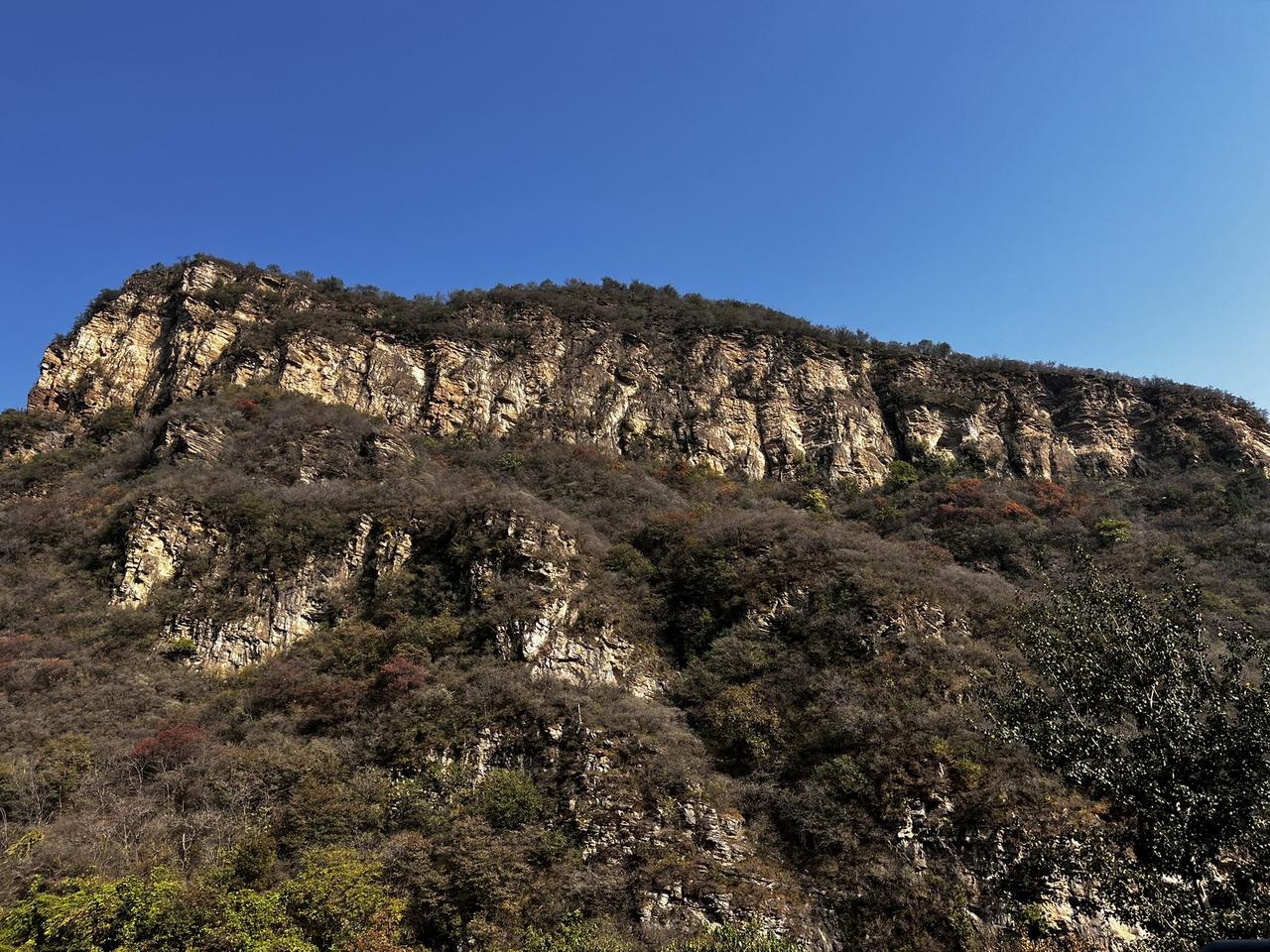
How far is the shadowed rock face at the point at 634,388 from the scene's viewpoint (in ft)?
141

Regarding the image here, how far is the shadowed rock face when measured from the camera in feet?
141

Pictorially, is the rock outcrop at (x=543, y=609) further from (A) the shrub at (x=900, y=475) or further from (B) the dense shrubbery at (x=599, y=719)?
(A) the shrub at (x=900, y=475)

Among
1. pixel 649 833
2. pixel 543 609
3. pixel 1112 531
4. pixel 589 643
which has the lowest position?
pixel 649 833

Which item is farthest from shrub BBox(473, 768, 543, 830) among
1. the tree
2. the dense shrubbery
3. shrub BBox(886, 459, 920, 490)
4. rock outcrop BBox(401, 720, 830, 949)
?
shrub BBox(886, 459, 920, 490)

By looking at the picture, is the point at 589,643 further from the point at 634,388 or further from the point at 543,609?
the point at 634,388

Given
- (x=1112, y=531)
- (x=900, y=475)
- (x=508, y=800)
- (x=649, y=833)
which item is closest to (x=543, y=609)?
(x=508, y=800)

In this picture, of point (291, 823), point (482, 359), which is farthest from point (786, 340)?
point (291, 823)

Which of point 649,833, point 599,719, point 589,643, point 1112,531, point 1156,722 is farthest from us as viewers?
point 1112,531

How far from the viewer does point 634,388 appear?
49156 mm

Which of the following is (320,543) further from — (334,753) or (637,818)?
(637,818)

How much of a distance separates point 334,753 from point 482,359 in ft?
115

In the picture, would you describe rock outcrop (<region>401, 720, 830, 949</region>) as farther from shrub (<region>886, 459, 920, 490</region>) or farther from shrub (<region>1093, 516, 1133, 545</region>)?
shrub (<region>886, 459, 920, 490</region>)

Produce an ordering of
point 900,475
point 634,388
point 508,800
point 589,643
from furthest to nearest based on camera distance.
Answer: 1. point 634,388
2. point 900,475
3. point 589,643
4. point 508,800

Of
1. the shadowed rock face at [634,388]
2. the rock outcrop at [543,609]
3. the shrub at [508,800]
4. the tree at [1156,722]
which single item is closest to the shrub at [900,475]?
the shadowed rock face at [634,388]
